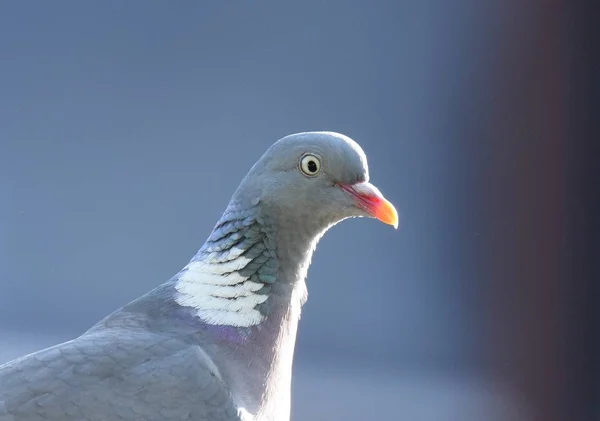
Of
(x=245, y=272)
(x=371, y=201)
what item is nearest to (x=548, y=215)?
(x=371, y=201)

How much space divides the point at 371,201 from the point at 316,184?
0.15 metres

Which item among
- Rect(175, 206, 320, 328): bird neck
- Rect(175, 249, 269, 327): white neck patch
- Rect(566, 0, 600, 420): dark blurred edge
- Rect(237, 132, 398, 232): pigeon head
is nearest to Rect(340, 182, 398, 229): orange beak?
Rect(237, 132, 398, 232): pigeon head

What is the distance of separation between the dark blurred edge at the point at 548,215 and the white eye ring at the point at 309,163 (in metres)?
2.36

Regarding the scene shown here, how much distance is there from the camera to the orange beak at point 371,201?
2012mm

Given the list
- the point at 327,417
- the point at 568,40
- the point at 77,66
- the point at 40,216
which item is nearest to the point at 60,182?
the point at 40,216

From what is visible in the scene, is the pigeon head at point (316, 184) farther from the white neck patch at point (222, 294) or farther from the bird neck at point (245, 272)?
the white neck patch at point (222, 294)

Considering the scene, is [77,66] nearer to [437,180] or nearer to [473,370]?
[437,180]

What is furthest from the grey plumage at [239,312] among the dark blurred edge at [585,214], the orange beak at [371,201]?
the dark blurred edge at [585,214]

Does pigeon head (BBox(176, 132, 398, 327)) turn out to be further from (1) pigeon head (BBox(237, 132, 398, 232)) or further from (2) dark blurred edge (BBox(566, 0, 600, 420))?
(2) dark blurred edge (BBox(566, 0, 600, 420))

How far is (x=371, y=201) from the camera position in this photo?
2.01m

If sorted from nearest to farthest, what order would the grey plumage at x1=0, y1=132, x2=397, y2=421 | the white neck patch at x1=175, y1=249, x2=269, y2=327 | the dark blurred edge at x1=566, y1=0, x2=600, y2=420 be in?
the grey plumage at x1=0, y1=132, x2=397, y2=421 < the white neck patch at x1=175, y1=249, x2=269, y2=327 < the dark blurred edge at x1=566, y1=0, x2=600, y2=420

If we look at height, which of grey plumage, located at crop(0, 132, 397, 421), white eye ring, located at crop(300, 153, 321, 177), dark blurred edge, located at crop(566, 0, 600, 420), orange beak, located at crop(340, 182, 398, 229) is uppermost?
dark blurred edge, located at crop(566, 0, 600, 420)

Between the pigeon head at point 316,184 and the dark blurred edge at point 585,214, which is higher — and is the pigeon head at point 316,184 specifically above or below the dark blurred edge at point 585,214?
below

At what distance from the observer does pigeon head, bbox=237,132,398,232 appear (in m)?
2.02
